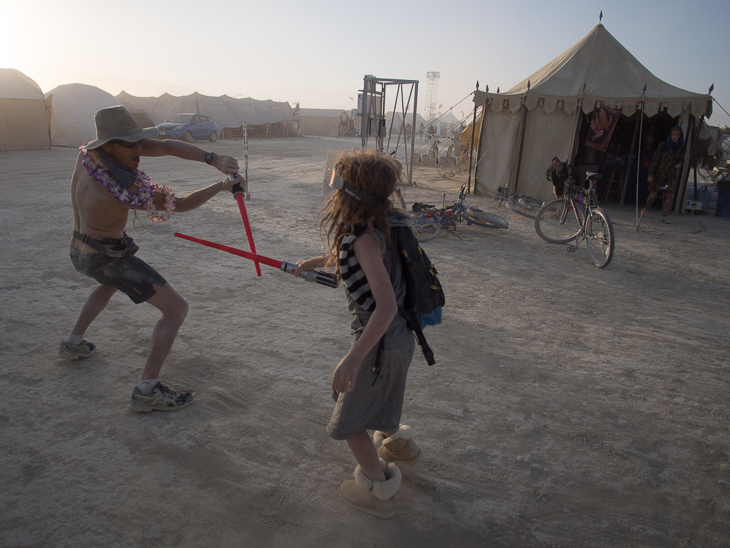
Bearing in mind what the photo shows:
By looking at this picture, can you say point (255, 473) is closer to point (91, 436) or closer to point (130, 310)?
point (91, 436)

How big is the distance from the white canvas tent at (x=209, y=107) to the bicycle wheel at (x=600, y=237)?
85.6 ft

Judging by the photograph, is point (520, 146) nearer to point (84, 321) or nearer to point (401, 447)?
point (401, 447)

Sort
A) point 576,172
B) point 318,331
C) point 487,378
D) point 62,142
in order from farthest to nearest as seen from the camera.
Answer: point 62,142 → point 576,172 → point 318,331 → point 487,378

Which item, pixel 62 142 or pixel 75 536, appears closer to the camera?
pixel 75 536

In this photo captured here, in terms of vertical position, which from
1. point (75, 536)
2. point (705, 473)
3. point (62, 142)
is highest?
point (62, 142)

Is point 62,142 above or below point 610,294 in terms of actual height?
above

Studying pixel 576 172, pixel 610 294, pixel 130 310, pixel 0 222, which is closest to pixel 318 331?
pixel 130 310

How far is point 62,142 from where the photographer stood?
19.5 metres

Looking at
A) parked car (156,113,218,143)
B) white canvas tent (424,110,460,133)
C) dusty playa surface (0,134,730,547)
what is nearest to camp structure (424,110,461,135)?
white canvas tent (424,110,460,133)

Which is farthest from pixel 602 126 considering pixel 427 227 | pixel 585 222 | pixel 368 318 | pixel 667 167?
pixel 368 318

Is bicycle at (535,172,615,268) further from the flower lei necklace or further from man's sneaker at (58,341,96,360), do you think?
man's sneaker at (58,341,96,360)

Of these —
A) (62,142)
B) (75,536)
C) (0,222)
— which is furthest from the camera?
(62,142)

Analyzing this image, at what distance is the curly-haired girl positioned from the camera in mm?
1725

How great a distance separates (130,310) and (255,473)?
8.23 feet
